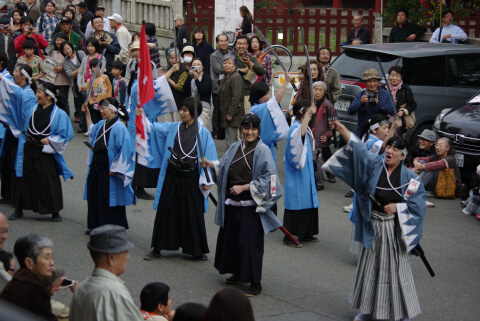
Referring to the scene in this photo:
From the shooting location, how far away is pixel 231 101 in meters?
11.6

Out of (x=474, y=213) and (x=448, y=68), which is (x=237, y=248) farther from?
(x=448, y=68)

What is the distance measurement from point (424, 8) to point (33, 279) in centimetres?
1425

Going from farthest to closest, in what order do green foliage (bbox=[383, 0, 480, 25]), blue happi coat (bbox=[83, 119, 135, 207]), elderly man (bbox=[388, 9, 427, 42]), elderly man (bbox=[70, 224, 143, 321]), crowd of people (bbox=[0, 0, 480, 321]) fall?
green foliage (bbox=[383, 0, 480, 25]), elderly man (bbox=[388, 9, 427, 42]), blue happi coat (bbox=[83, 119, 135, 207]), crowd of people (bbox=[0, 0, 480, 321]), elderly man (bbox=[70, 224, 143, 321])

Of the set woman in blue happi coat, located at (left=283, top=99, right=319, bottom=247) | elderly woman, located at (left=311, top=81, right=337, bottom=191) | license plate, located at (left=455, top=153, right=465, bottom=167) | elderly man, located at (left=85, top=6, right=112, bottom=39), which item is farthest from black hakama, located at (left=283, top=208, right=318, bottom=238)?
elderly man, located at (left=85, top=6, right=112, bottom=39)

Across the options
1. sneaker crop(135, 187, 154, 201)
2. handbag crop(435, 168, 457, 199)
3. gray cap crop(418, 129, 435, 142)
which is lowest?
sneaker crop(135, 187, 154, 201)

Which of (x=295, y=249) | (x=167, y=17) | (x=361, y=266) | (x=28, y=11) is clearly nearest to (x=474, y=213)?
(x=295, y=249)

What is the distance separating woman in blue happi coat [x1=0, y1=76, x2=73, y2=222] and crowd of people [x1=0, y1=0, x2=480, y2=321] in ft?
0.06

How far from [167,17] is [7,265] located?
584 inches

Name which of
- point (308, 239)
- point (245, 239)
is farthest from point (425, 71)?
point (245, 239)

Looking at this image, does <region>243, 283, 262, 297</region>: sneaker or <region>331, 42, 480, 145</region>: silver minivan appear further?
<region>331, 42, 480, 145</region>: silver minivan

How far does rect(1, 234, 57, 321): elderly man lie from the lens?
432 centimetres

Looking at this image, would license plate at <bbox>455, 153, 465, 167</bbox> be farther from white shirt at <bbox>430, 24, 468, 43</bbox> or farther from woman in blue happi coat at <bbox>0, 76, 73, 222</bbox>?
woman in blue happi coat at <bbox>0, 76, 73, 222</bbox>

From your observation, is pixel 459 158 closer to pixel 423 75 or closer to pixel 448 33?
pixel 423 75

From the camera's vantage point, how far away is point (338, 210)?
10078 mm
